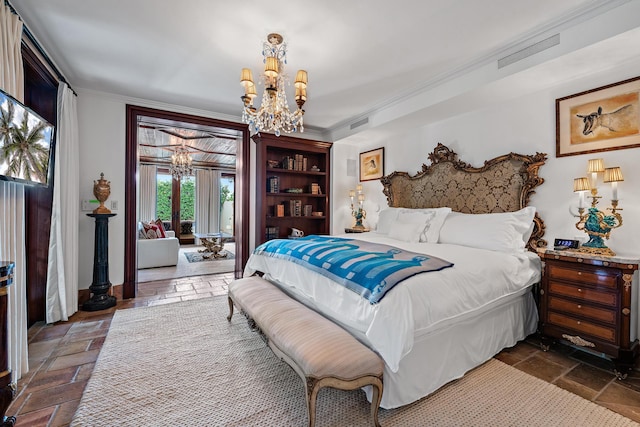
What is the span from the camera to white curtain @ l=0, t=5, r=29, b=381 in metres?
1.82

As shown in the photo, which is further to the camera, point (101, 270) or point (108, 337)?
point (101, 270)

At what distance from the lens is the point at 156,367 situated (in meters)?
2.15

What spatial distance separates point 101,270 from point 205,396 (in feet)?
8.58

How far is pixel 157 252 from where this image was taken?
5.57m

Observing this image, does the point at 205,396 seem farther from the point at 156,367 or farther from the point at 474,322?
the point at 474,322

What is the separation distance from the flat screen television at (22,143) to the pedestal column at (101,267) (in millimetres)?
1256

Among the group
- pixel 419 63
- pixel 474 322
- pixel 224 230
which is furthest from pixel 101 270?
pixel 224 230

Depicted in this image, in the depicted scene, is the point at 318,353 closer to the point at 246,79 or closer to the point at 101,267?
the point at 246,79

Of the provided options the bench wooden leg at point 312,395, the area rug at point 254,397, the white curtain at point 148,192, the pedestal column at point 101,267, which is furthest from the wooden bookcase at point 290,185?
the white curtain at point 148,192

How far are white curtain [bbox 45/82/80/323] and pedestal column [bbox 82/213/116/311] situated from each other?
0.18 m

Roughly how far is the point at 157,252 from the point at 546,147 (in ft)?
20.7

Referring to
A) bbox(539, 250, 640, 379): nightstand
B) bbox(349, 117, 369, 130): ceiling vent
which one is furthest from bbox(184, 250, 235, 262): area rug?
bbox(539, 250, 640, 379): nightstand

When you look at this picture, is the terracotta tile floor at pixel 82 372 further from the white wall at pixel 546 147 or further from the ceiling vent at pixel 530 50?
the ceiling vent at pixel 530 50

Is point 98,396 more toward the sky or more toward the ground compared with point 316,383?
more toward the ground
